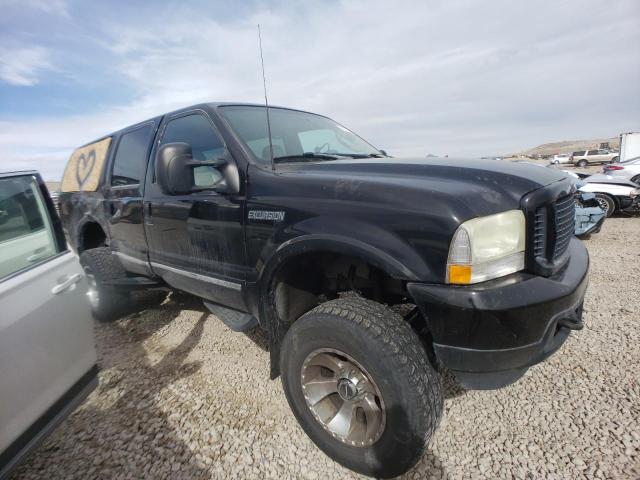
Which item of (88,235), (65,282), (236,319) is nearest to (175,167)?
(65,282)

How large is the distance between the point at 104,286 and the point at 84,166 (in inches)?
69.5

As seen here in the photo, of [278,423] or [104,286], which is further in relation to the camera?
[104,286]

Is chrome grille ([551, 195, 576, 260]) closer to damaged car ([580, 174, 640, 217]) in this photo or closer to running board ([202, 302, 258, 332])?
running board ([202, 302, 258, 332])

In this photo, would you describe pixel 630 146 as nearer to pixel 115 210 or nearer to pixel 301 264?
pixel 301 264

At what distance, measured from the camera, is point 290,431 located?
2104 millimetres

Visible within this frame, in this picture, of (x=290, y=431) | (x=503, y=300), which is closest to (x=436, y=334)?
(x=503, y=300)

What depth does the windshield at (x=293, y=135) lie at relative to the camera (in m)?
2.42

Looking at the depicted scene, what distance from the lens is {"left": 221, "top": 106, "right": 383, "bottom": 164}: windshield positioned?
2.42m

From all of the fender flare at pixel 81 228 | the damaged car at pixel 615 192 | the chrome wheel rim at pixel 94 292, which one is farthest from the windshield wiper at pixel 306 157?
the damaged car at pixel 615 192

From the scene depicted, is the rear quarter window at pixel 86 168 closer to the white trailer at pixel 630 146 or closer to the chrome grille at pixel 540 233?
the chrome grille at pixel 540 233

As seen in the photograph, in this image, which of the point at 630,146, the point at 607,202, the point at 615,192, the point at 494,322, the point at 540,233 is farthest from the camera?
the point at 630,146

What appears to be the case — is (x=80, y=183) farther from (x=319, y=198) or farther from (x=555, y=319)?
(x=555, y=319)

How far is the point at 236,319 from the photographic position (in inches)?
98.1

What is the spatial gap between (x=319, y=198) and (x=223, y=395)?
1.63 m
